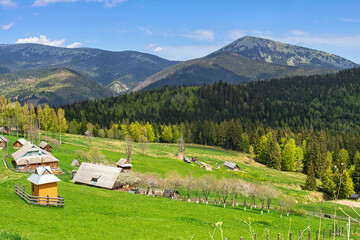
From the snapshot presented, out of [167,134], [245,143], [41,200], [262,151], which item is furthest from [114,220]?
[167,134]

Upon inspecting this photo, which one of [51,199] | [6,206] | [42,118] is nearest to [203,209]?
[51,199]

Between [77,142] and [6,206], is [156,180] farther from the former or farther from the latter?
[77,142]

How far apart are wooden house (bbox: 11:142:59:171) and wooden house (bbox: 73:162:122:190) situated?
31.0 ft

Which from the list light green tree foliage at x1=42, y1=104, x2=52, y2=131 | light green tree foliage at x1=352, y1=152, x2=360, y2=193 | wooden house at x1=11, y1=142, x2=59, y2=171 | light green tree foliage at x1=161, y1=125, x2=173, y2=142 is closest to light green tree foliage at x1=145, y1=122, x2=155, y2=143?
light green tree foliage at x1=161, y1=125, x2=173, y2=142

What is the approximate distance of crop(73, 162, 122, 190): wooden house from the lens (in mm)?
59306

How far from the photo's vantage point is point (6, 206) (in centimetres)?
2719

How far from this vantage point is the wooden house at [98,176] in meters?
59.3

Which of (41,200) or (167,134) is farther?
(167,134)

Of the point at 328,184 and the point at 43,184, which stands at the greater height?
the point at 43,184

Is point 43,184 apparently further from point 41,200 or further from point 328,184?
point 328,184

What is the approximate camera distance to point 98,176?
6069 cm

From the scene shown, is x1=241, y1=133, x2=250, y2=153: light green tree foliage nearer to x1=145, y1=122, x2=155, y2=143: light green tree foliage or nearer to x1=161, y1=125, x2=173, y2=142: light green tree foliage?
x1=161, y1=125, x2=173, y2=142: light green tree foliage

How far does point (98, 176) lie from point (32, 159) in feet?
63.9

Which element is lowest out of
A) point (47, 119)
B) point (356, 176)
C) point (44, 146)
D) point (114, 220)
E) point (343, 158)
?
point (356, 176)
